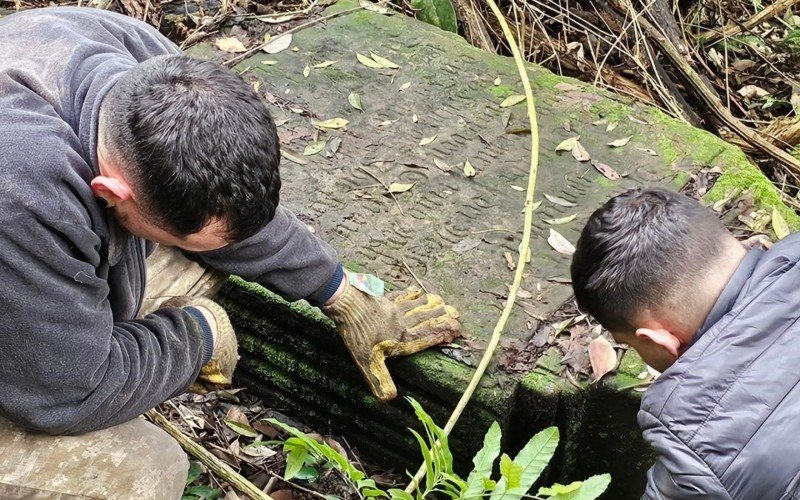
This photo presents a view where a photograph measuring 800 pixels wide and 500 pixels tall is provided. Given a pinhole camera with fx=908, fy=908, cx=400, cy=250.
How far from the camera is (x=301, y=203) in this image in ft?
10.1

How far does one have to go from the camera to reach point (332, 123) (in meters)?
3.42

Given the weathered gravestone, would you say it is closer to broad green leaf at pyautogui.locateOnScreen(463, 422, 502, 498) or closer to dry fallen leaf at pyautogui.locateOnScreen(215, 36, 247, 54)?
dry fallen leaf at pyautogui.locateOnScreen(215, 36, 247, 54)

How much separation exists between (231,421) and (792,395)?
180cm

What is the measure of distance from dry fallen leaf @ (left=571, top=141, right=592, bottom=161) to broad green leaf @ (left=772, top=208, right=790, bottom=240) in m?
0.67

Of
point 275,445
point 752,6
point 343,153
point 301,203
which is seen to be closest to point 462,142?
point 343,153

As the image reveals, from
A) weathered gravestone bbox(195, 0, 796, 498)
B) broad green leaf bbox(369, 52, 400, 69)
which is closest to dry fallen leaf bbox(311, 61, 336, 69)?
weathered gravestone bbox(195, 0, 796, 498)

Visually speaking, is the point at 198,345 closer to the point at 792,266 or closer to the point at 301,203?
the point at 301,203

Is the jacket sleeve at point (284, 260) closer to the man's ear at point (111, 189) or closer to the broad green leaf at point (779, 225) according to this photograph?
the man's ear at point (111, 189)

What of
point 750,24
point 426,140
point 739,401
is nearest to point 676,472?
point 739,401

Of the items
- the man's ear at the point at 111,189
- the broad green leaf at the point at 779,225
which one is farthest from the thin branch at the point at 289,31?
the broad green leaf at the point at 779,225

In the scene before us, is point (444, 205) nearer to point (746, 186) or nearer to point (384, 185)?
point (384, 185)

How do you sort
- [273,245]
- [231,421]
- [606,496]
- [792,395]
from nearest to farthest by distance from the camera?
[792,395], [273,245], [606,496], [231,421]

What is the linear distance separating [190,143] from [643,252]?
3.21 ft

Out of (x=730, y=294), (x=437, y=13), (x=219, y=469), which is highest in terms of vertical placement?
(x=730, y=294)
